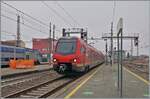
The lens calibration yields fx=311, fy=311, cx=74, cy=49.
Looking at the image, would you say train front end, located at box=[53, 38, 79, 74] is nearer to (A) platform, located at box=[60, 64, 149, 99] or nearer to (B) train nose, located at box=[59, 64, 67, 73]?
(B) train nose, located at box=[59, 64, 67, 73]

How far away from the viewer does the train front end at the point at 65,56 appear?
2086cm

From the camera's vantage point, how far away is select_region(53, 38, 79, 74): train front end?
821 inches

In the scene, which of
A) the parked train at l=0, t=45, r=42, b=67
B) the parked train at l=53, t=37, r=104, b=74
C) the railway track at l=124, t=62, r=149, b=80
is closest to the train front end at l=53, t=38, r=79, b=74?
the parked train at l=53, t=37, r=104, b=74

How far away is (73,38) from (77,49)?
93cm

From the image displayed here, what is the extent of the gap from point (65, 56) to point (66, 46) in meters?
0.92

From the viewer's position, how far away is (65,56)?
21109mm

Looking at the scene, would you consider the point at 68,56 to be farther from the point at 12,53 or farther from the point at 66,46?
the point at 12,53

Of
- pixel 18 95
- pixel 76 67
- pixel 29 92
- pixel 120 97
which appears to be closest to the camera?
pixel 120 97

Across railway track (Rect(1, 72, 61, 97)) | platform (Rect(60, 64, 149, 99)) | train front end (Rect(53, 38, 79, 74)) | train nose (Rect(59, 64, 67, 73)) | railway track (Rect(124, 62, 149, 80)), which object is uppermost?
train front end (Rect(53, 38, 79, 74))

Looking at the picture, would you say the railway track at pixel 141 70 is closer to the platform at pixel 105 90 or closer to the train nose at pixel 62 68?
the train nose at pixel 62 68

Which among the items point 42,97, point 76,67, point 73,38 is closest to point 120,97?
point 42,97

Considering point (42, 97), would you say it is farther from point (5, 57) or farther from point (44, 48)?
point (44, 48)

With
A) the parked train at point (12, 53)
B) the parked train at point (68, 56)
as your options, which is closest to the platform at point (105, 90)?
the parked train at point (68, 56)

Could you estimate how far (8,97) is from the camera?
453 inches
